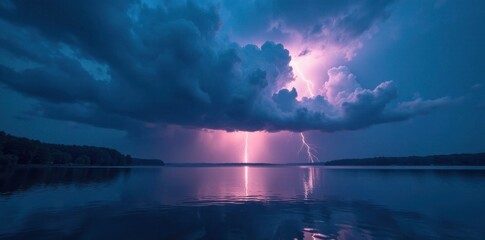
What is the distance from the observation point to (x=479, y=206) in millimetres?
35188

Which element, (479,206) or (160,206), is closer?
(160,206)

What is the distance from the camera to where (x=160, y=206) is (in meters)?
32.6

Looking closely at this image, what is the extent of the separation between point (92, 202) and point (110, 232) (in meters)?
17.2

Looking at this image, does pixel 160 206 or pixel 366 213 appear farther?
pixel 160 206

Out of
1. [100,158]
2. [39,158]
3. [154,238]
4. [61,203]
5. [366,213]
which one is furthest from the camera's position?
[100,158]

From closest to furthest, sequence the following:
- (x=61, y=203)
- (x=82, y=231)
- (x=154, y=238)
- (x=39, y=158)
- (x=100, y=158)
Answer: (x=154, y=238)
(x=82, y=231)
(x=61, y=203)
(x=39, y=158)
(x=100, y=158)

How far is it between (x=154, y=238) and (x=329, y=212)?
67.3 ft

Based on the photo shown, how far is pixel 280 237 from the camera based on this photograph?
64.4 feet

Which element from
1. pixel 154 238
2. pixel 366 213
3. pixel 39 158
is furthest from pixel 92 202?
pixel 39 158

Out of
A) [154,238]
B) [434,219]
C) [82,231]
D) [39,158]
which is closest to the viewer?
[154,238]

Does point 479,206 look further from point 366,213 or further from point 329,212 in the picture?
point 329,212

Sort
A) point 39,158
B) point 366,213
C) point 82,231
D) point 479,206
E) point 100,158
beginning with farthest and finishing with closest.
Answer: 1. point 100,158
2. point 39,158
3. point 479,206
4. point 366,213
5. point 82,231

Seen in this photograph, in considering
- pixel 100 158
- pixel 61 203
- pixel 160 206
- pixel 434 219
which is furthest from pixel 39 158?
pixel 434 219

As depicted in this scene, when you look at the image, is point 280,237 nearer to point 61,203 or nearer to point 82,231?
point 82,231
